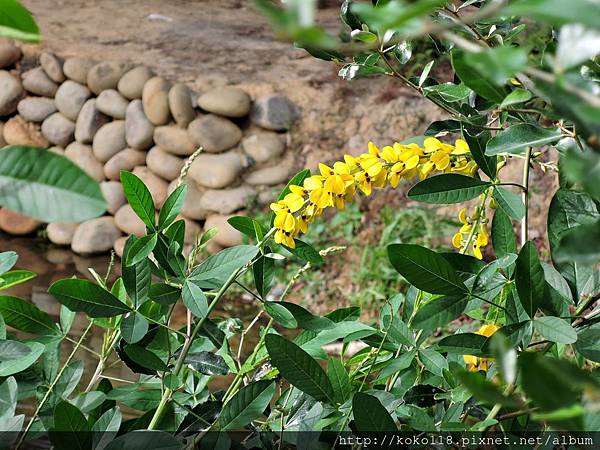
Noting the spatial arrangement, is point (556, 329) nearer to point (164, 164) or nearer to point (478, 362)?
point (478, 362)

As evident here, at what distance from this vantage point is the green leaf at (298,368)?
22.4 inches

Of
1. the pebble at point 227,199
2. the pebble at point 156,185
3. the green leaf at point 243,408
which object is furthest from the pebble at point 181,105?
the green leaf at point 243,408

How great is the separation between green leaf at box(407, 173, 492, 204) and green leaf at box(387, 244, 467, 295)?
103 millimetres

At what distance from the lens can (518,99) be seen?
400 mm

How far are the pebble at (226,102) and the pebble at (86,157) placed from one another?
810 millimetres

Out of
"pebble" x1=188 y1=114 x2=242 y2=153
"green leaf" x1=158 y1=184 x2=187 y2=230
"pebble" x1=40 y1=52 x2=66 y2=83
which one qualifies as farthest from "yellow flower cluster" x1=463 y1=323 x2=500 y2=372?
"pebble" x1=40 y1=52 x2=66 y2=83

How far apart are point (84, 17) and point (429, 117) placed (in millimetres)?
3027

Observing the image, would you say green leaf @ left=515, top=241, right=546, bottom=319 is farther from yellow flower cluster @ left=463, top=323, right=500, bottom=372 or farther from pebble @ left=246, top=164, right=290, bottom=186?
pebble @ left=246, top=164, right=290, bottom=186

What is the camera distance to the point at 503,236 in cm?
64

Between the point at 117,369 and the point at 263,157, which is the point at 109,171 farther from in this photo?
the point at 117,369

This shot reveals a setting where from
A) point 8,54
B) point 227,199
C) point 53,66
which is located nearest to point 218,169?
point 227,199

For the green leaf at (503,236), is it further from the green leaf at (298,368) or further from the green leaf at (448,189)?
the green leaf at (298,368)

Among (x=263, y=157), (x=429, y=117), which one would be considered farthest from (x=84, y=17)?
(x=429, y=117)

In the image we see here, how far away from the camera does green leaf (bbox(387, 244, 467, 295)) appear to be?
1.65ft
